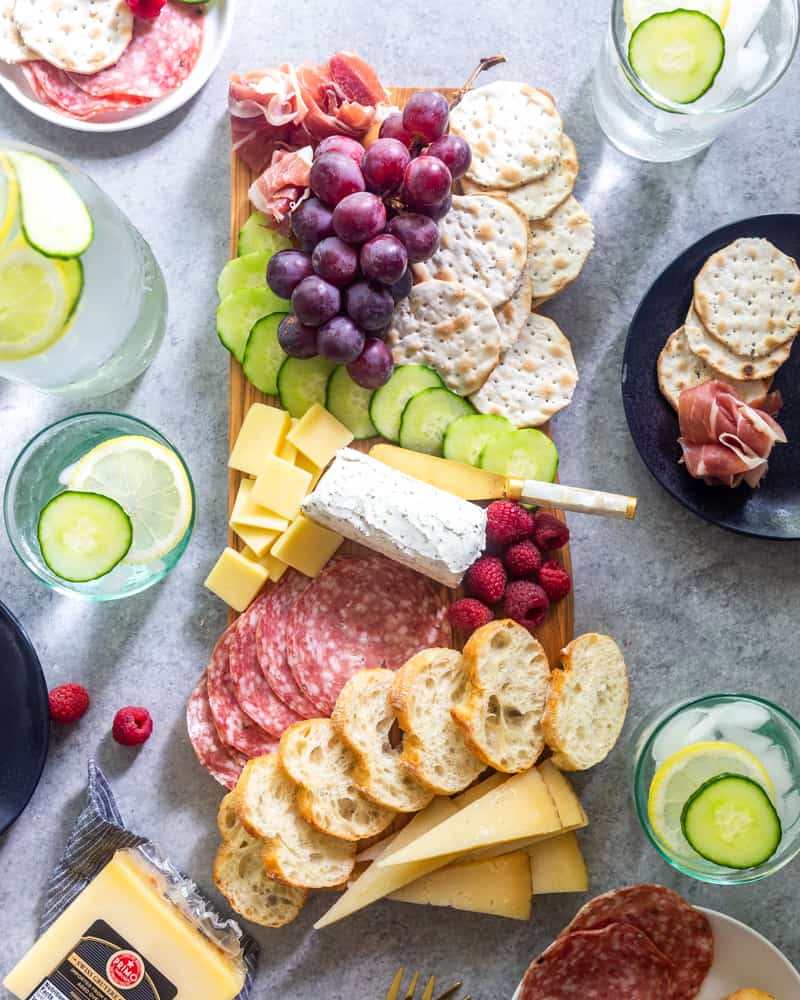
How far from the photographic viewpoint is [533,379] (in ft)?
5.95

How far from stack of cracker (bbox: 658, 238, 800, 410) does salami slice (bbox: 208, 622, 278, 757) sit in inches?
37.3

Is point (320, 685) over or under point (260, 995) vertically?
over

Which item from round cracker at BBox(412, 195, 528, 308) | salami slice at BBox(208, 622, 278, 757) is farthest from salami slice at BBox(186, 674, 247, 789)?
round cracker at BBox(412, 195, 528, 308)

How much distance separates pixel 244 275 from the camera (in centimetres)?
182

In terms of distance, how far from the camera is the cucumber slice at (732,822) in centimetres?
151

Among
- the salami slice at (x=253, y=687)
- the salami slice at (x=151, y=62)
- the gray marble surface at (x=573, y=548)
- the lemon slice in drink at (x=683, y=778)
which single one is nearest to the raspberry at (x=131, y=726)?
the gray marble surface at (x=573, y=548)

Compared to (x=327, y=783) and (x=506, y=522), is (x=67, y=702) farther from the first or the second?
(x=506, y=522)

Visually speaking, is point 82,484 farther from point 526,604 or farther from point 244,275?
point 526,604

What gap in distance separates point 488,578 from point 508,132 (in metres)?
0.82

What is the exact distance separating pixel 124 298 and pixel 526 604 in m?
0.87

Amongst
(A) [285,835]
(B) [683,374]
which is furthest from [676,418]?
(A) [285,835]

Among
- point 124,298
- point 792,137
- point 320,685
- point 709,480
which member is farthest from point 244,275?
point 792,137

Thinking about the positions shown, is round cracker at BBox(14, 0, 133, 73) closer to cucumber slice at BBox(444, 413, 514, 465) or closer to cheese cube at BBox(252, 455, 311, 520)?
cheese cube at BBox(252, 455, 311, 520)

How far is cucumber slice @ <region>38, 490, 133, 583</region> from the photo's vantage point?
1594 mm
